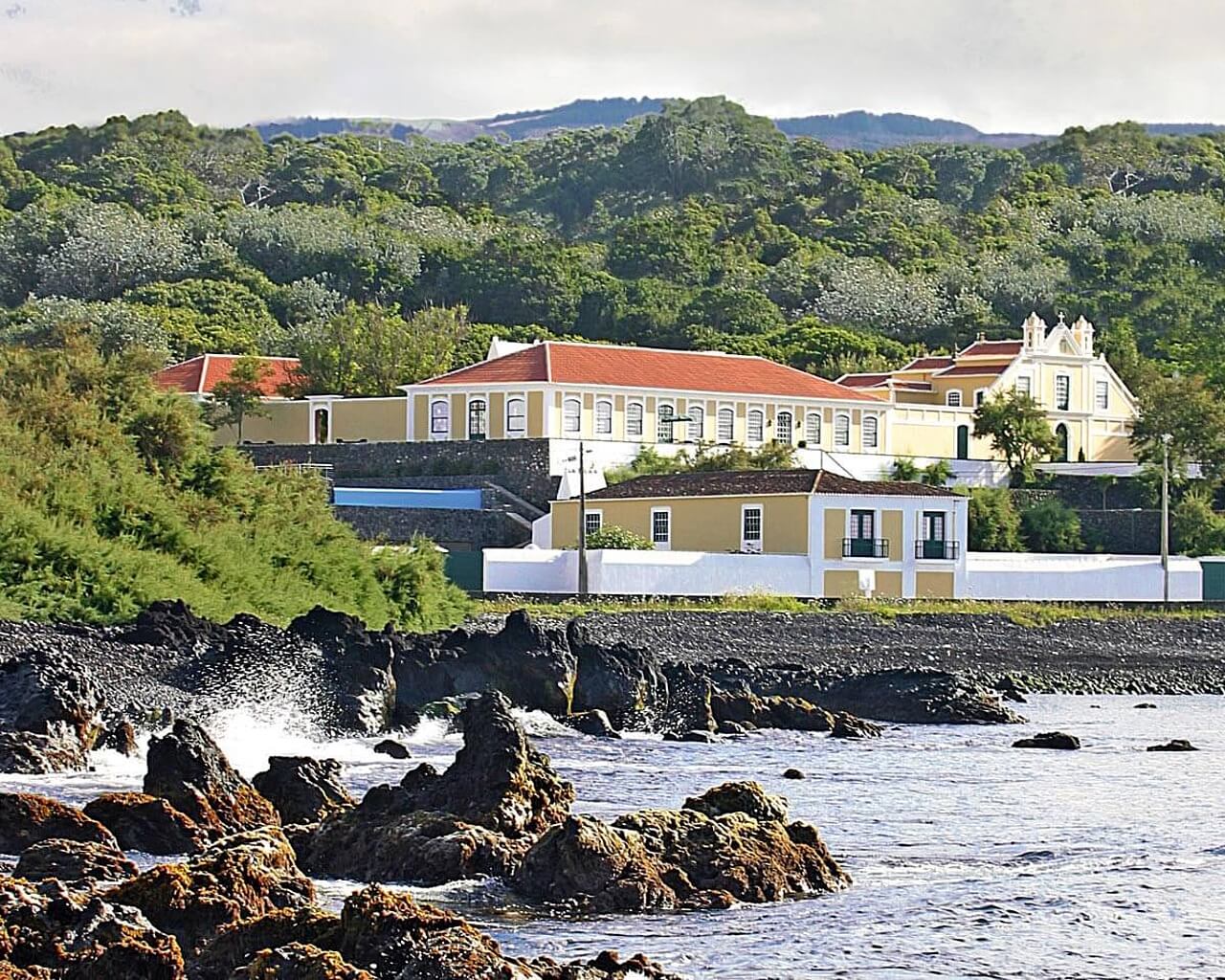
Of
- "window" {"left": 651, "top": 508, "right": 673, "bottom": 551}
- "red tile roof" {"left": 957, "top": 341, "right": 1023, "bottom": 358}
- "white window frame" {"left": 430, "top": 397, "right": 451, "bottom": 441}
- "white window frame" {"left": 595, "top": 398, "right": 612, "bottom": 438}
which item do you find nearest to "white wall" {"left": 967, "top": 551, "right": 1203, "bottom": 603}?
"window" {"left": 651, "top": 508, "right": 673, "bottom": 551}

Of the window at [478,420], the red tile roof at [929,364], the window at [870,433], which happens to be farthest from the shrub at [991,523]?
the red tile roof at [929,364]

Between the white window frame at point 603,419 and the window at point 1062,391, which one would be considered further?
the window at point 1062,391

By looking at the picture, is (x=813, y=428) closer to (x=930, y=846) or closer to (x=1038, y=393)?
(x=1038, y=393)

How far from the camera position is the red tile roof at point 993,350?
75.0 meters

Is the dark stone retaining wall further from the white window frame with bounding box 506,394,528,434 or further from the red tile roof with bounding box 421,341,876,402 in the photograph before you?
the red tile roof with bounding box 421,341,876,402

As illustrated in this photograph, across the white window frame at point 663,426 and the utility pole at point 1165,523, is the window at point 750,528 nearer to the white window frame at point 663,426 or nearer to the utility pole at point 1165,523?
the utility pole at point 1165,523

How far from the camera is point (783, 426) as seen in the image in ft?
220

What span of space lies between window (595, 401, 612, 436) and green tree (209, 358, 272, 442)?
10.8 metres

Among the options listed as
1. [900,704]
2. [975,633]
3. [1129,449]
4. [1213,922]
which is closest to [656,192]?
[1129,449]

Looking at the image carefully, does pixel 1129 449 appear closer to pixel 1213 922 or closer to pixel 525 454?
pixel 525 454

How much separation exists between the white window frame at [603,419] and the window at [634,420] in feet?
1.73

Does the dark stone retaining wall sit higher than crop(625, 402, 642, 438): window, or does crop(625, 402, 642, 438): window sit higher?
crop(625, 402, 642, 438): window

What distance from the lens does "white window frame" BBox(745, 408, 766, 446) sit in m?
66.5

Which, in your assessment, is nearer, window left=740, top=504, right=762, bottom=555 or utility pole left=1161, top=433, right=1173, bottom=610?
window left=740, top=504, right=762, bottom=555
